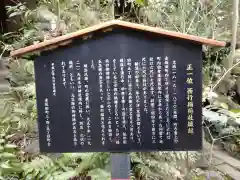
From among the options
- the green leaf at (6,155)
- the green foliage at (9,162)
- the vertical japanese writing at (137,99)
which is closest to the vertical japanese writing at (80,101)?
the vertical japanese writing at (137,99)

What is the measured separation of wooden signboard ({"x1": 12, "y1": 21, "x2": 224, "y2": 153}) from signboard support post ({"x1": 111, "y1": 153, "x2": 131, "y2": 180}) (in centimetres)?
10

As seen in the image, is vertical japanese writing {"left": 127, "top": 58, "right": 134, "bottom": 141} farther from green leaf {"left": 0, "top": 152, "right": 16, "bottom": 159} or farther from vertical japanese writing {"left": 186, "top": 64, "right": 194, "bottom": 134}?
green leaf {"left": 0, "top": 152, "right": 16, "bottom": 159}

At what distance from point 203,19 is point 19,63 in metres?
3.33

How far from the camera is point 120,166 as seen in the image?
2.75 meters

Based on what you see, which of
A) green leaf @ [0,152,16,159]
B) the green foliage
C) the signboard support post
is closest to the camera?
the signboard support post

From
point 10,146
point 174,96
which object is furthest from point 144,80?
point 10,146

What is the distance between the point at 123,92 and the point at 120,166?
2.05ft

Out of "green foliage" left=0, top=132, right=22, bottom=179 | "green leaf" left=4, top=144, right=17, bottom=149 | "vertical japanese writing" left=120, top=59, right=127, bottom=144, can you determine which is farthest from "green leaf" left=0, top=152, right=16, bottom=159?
"vertical japanese writing" left=120, top=59, right=127, bottom=144

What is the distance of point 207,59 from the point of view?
657cm

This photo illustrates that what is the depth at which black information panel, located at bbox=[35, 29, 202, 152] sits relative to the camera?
8.41 feet

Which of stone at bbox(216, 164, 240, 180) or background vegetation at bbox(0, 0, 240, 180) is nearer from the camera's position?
background vegetation at bbox(0, 0, 240, 180)

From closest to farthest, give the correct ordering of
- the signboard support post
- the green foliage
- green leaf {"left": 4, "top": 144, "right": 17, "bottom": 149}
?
the signboard support post
the green foliage
green leaf {"left": 4, "top": 144, "right": 17, "bottom": 149}

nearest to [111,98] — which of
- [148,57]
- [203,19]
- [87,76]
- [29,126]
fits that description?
[87,76]

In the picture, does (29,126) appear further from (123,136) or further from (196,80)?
(196,80)
